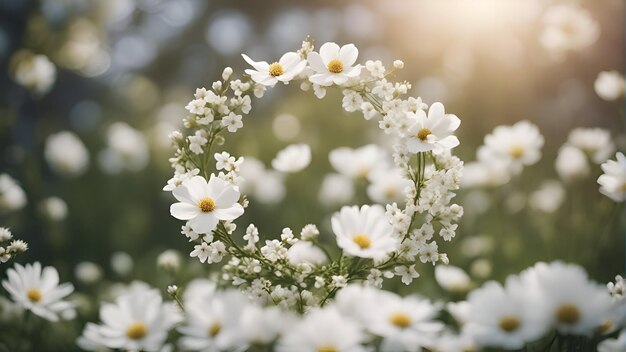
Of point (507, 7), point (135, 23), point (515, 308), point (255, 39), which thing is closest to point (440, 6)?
point (507, 7)

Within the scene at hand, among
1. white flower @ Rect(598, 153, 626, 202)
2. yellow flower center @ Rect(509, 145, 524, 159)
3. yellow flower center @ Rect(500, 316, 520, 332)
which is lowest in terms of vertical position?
yellow flower center @ Rect(500, 316, 520, 332)

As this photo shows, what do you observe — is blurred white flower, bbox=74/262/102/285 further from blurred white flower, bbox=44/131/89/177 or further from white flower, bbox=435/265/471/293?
white flower, bbox=435/265/471/293

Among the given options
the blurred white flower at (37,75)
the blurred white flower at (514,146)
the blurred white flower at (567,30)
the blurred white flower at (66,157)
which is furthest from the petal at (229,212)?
the blurred white flower at (567,30)

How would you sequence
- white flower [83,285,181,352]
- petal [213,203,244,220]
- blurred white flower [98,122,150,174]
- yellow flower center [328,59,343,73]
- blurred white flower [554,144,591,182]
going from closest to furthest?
white flower [83,285,181,352]
petal [213,203,244,220]
yellow flower center [328,59,343,73]
blurred white flower [554,144,591,182]
blurred white flower [98,122,150,174]

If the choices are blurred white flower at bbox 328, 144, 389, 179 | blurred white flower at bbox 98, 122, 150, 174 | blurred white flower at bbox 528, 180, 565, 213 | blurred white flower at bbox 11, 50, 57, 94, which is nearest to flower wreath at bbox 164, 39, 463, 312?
blurred white flower at bbox 328, 144, 389, 179

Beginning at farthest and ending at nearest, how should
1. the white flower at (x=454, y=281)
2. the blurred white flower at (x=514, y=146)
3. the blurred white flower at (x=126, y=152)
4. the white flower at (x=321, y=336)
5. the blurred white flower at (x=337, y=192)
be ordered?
the blurred white flower at (x=126, y=152) → the blurred white flower at (x=337, y=192) → the blurred white flower at (x=514, y=146) → the white flower at (x=454, y=281) → the white flower at (x=321, y=336)

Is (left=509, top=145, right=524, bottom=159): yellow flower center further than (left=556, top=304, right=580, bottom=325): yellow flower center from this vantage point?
Yes

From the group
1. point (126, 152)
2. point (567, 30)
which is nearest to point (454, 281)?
point (567, 30)

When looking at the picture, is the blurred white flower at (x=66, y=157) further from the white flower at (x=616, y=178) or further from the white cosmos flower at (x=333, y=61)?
the white flower at (x=616, y=178)
